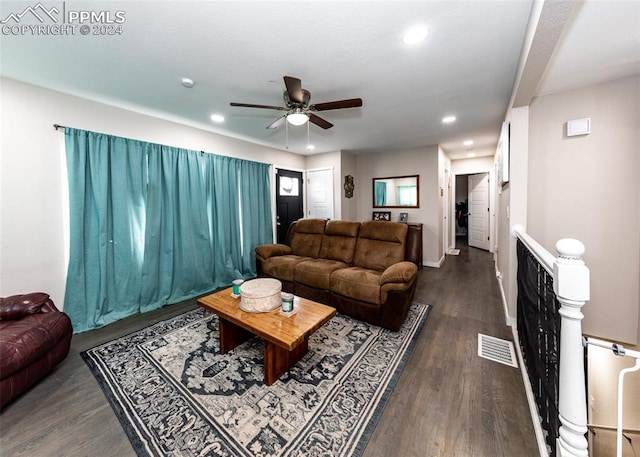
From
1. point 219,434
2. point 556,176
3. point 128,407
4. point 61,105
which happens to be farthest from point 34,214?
point 556,176

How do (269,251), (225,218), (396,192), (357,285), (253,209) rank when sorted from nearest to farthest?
(357,285)
(269,251)
(225,218)
(253,209)
(396,192)

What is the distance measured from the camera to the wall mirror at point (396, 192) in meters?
5.07

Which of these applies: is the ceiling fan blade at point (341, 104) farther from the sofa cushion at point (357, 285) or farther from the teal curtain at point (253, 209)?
the teal curtain at point (253, 209)

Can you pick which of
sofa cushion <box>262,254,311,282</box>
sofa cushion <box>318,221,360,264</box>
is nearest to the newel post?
sofa cushion <box>318,221,360,264</box>

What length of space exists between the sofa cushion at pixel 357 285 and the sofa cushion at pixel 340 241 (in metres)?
0.59

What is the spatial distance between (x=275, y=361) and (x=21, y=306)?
210 cm

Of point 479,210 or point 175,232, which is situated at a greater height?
point 479,210

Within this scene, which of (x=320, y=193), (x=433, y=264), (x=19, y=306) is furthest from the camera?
(x=320, y=193)

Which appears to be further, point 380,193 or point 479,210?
point 479,210

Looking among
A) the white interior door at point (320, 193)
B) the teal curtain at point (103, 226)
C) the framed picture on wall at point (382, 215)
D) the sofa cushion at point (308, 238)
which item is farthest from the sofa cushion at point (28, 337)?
the framed picture on wall at point (382, 215)

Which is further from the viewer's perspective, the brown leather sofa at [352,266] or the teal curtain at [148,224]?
the teal curtain at [148,224]

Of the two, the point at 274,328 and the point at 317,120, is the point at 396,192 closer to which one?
the point at 317,120

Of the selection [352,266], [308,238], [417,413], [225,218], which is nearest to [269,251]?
[308,238]

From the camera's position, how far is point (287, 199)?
5.19 meters
